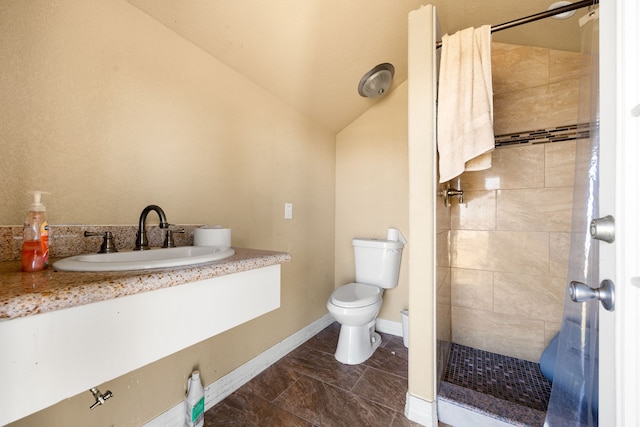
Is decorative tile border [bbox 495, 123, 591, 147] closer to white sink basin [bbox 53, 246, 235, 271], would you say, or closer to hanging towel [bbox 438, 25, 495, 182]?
hanging towel [bbox 438, 25, 495, 182]

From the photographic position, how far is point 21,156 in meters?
0.84

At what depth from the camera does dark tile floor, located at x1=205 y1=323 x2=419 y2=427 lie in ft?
4.23

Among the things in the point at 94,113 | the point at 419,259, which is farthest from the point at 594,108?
the point at 94,113

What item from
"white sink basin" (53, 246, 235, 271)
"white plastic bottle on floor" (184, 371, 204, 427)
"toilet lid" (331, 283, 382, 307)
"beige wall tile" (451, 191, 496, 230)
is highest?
"beige wall tile" (451, 191, 496, 230)

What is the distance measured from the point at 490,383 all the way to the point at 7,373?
1947mm

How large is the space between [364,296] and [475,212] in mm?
1028

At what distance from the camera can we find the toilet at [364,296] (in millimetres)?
1691

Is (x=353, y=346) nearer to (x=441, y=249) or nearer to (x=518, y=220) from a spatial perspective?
(x=441, y=249)

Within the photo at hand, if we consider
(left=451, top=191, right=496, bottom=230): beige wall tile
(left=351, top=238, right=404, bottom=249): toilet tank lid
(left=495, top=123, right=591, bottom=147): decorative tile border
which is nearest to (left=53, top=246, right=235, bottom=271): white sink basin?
(left=351, top=238, right=404, bottom=249): toilet tank lid

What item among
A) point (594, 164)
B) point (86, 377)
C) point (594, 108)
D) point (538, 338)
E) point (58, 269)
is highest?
point (594, 108)

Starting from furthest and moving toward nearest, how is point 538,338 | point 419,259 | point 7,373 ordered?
1. point 538,338
2. point 419,259
3. point 7,373

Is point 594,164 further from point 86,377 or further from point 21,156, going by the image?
point 21,156

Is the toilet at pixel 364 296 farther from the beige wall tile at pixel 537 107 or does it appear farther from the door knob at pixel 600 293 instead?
the door knob at pixel 600 293

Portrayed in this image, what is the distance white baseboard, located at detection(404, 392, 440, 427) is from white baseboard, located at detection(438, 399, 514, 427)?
53 millimetres
